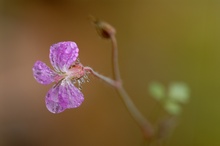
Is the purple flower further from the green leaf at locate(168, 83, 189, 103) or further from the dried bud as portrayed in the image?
the green leaf at locate(168, 83, 189, 103)

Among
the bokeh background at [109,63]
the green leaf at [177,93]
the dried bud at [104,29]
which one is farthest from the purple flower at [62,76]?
the bokeh background at [109,63]

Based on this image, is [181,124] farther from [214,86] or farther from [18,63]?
[18,63]

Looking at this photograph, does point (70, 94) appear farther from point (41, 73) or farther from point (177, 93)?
point (177, 93)

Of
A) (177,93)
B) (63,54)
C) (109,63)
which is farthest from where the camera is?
(109,63)

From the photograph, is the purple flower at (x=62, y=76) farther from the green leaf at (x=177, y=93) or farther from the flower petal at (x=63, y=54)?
the green leaf at (x=177, y=93)

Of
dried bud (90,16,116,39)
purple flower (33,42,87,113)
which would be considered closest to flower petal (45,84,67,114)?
purple flower (33,42,87,113)

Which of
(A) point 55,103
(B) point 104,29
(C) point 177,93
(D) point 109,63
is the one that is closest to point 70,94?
(A) point 55,103

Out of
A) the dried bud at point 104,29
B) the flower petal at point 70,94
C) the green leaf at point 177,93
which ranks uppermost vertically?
the dried bud at point 104,29
